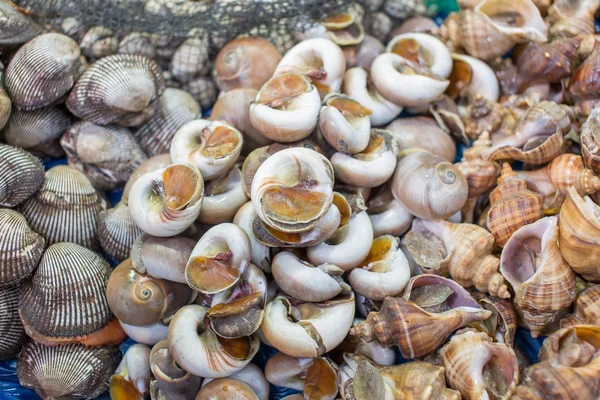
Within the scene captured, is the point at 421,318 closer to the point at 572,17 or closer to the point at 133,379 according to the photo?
the point at 133,379

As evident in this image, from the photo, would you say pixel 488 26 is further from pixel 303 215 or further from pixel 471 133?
pixel 303 215

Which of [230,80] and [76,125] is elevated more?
[230,80]

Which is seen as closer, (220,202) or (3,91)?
(220,202)

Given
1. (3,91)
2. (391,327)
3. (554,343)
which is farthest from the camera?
(3,91)

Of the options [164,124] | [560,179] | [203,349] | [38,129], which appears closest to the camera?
[203,349]

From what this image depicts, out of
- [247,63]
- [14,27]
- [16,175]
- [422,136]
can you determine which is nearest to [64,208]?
[16,175]

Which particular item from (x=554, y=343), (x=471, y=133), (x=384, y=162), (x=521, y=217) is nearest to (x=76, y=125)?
(x=384, y=162)

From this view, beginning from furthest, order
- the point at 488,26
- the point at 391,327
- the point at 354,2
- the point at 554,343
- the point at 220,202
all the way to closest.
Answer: the point at 354,2 < the point at 488,26 < the point at 220,202 < the point at 391,327 < the point at 554,343
